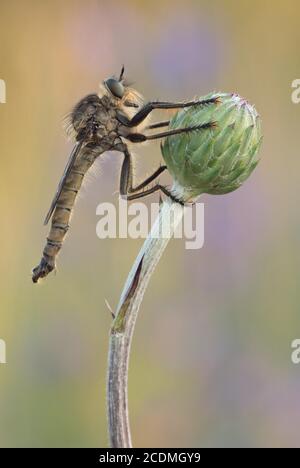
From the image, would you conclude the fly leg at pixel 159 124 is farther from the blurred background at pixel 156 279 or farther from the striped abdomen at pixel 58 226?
the blurred background at pixel 156 279

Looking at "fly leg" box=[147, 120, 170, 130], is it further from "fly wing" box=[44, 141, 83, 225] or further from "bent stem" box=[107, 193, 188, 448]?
"bent stem" box=[107, 193, 188, 448]

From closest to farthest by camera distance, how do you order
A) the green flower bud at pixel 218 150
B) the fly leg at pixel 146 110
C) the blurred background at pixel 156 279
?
1. the green flower bud at pixel 218 150
2. the fly leg at pixel 146 110
3. the blurred background at pixel 156 279

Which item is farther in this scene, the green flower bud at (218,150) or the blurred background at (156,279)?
the blurred background at (156,279)

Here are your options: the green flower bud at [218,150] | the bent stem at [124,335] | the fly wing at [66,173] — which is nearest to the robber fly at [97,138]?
the fly wing at [66,173]

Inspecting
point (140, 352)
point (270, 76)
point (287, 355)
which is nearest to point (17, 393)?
point (140, 352)

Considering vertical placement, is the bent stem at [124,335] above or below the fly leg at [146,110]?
below

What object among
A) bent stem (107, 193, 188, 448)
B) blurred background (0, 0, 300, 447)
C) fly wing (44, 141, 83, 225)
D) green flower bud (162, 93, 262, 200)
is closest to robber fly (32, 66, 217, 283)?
fly wing (44, 141, 83, 225)

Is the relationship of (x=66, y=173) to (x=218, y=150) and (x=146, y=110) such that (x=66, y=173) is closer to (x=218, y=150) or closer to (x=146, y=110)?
(x=146, y=110)
